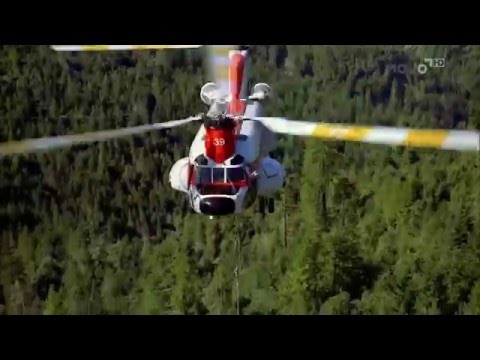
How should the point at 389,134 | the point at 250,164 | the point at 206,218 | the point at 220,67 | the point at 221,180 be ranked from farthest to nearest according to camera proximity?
the point at 206,218, the point at 220,67, the point at 250,164, the point at 221,180, the point at 389,134

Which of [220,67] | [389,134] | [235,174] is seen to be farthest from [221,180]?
[389,134]

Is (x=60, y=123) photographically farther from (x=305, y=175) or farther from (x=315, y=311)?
(x=315, y=311)

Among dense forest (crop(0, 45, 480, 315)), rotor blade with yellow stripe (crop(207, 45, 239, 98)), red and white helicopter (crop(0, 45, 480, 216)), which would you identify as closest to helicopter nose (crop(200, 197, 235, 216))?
red and white helicopter (crop(0, 45, 480, 216))

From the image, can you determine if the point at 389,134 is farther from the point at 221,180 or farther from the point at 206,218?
the point at 206,218

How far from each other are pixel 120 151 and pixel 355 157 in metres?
1.48

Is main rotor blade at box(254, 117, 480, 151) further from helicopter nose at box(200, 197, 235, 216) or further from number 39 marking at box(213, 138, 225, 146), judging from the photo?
helicopter nose at box(200, 197, 235, 216)

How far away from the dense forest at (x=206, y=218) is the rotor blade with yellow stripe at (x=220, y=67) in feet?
0.21

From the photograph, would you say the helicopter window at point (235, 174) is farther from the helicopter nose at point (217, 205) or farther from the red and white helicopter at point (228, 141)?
the helicopter nose at point (217, 205)

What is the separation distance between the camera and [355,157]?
497 centimetres

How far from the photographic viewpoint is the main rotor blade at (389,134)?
9.47 feet

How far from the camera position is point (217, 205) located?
3.90 meters

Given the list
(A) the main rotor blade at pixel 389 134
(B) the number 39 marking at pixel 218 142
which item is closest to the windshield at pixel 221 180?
(B) the number 39 marking at pixel 218 142

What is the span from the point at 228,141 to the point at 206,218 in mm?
656

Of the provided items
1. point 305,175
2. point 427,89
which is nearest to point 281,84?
point 305,175
